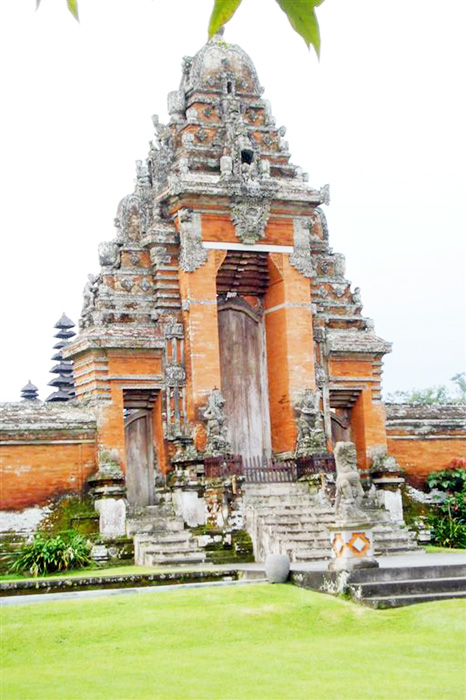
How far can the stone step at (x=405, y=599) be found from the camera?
1245 centimetres

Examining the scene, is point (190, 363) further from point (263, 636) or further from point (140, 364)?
point (263, 636)

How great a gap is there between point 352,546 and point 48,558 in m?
5.36

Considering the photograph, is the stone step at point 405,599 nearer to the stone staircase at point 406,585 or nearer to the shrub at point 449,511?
the stone staircase at point 406,585

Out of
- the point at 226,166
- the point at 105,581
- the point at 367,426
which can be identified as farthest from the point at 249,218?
the point at 105,581

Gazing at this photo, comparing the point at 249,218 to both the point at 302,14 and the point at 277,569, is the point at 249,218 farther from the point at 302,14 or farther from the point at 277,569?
the point at 302,14

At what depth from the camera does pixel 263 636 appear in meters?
11.3

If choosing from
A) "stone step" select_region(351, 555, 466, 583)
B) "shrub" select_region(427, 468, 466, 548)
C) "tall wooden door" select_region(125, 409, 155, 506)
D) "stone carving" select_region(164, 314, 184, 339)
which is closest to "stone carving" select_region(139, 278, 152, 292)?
"stone carving" select_region(164, 314, 184, 339)

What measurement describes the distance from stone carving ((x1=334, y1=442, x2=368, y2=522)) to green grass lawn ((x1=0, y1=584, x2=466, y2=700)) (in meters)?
1.46

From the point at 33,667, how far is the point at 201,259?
36.9 ft

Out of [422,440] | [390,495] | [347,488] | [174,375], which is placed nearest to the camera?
[347,488]

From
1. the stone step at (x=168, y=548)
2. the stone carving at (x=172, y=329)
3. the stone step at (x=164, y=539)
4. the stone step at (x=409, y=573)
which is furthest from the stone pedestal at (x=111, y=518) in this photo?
the stone step at (x=409, y=573)

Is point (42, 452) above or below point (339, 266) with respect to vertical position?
below

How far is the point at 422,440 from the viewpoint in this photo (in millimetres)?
21797

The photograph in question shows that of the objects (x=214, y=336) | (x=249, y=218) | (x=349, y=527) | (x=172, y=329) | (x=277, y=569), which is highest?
(x=249, y=218)
